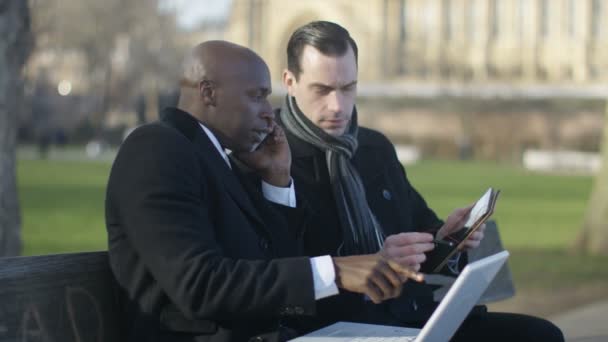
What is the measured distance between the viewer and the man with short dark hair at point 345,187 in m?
3.91

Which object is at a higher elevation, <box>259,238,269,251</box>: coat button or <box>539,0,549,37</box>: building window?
<box>259,238,269,251</box>: coat button

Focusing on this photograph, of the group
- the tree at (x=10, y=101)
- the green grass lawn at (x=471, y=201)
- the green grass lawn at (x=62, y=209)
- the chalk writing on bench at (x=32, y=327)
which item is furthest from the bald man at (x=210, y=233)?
the green grass lawn at (x=62, y=209)

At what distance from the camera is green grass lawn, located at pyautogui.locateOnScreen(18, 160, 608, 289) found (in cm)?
1149

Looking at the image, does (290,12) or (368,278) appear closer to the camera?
(368,278)

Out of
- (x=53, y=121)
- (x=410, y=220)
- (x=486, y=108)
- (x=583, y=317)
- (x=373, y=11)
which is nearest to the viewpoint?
(x=410, y=220)

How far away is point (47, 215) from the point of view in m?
16.4

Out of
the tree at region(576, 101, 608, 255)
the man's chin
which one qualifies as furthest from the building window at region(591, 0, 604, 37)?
the man's chin

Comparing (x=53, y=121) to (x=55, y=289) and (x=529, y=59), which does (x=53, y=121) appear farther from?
(x=55, y=289)

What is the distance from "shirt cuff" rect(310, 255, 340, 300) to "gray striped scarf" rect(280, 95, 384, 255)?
1078mm

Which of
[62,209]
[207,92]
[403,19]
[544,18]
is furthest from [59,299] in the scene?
[403,19]

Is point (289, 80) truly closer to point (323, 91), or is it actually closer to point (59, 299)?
point (323, 91)

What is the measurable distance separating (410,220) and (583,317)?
3984 mm

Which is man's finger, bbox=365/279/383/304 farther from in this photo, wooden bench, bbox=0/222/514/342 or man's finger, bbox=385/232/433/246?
wooden bench, bbox=0/222/514/342

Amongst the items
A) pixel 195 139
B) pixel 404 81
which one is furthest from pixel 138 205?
pixel 404 81
